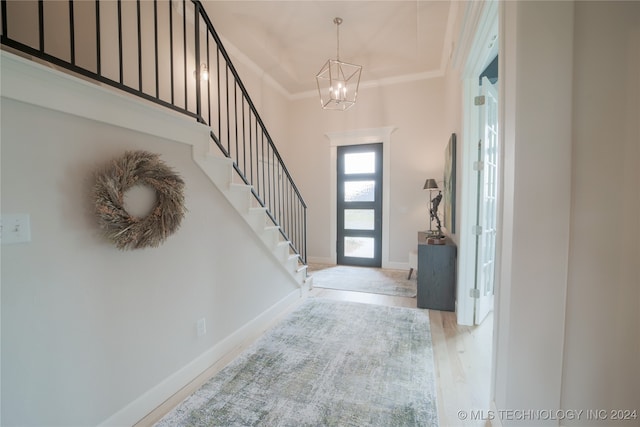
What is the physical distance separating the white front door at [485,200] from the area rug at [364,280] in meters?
0.95

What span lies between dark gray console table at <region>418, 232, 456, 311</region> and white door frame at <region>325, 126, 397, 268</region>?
1859 mm

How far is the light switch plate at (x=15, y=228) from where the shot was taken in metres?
1.00

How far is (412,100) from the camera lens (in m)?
4.62

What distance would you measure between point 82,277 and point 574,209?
2262 millimetres

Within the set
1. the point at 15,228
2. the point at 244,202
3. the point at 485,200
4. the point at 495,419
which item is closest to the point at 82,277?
the point at 15,228

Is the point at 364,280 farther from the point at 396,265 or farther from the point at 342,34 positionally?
the point at 342,34

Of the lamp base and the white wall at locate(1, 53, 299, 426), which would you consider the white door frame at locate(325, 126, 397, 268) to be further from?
the white wall at locate(1, 53, 299, 426)

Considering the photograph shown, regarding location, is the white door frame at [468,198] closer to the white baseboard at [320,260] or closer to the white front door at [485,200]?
the white front door at [485,200]

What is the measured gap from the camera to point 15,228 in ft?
3.39

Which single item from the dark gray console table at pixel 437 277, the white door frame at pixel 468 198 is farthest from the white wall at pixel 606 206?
the dark gray console table at pixel 437 277

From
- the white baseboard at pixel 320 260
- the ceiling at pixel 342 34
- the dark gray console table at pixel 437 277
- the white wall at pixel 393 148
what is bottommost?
the white baseboard at pixel 320 260

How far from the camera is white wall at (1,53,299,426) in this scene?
3.44 ft

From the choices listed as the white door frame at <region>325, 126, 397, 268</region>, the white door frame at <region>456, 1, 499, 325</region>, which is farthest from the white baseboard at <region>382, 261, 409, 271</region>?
the white door frame at <region>456, 1, 499, 325</region>

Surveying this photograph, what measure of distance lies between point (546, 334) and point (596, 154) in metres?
0.79
